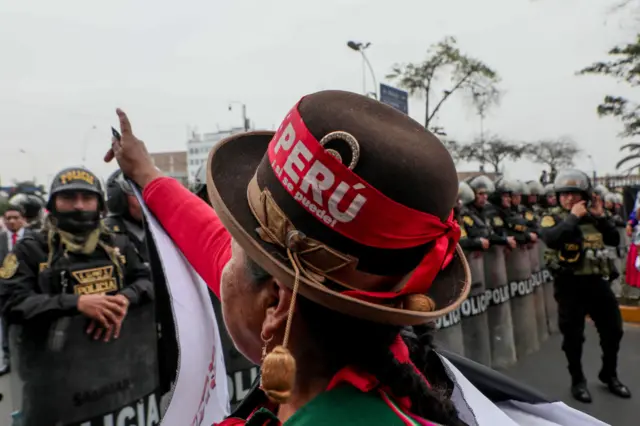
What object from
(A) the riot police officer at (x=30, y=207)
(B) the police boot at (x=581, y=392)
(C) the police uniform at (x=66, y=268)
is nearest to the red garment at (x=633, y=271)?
(B) the police boot at (x=581, y=392)

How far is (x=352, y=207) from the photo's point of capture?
1.09 metres

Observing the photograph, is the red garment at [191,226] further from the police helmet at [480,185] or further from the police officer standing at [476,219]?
the police helmet at [480,185]

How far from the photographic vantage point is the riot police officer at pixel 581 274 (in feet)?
18.4

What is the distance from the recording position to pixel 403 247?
3.71 feet

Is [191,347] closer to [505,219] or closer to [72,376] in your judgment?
[72,376]

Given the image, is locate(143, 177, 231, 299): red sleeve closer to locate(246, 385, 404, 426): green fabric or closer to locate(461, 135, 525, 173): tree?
locate(246, 385, 404, 426): green fabric

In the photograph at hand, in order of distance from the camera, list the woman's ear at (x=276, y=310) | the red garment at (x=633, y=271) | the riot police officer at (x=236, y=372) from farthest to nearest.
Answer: the red garment at (x=633, y=271), the riot police officer at (x=236, y=372), the woman's ear at (x=276, y=310)

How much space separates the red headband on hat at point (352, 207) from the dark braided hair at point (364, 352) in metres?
0.12

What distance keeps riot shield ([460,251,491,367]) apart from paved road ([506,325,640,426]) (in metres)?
0.60

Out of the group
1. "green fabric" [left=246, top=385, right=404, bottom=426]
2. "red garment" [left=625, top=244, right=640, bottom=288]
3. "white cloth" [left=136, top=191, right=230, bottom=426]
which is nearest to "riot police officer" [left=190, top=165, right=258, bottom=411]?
"white cloth" [left=136, top=191, right=230, bottom=426]

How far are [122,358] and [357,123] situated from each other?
308cm

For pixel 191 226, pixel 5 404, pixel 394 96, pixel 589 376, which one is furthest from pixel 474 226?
pixel 5 404

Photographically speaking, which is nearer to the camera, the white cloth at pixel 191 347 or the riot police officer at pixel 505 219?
the white cloth at pixel 191 347

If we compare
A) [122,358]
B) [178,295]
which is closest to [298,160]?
[178,295]
